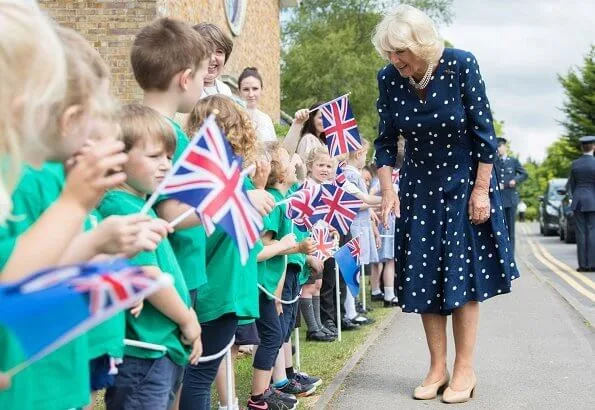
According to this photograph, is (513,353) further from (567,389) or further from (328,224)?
(328,224)

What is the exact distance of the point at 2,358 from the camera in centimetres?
237

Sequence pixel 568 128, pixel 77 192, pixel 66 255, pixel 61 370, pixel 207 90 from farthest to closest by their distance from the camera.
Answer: pixel 568 128 → pixel 207 90 → pixel 61 370 → pixel 66 255 → pixel 77 192

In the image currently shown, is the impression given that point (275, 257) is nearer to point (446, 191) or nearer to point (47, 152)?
point (446, 191)

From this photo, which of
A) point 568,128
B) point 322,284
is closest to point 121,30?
point 322,284

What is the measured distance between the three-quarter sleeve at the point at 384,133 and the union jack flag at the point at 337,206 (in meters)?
0.31

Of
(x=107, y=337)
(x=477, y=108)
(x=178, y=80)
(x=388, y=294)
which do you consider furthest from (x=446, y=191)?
(x=388, y=294)

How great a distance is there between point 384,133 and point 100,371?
3.65m

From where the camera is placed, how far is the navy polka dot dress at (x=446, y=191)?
6.05m

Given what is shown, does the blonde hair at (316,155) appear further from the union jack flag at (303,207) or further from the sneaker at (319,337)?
the sneaker at (319,337)

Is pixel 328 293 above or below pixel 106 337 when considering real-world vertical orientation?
below

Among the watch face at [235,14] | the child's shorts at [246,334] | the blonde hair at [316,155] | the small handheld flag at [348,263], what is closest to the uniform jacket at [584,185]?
the watch face at [235,14]

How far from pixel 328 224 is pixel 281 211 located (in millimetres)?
950

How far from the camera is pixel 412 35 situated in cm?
590

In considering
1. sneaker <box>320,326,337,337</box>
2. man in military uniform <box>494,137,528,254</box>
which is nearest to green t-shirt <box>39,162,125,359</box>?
sneaker <box>320,326,337,337</box>
